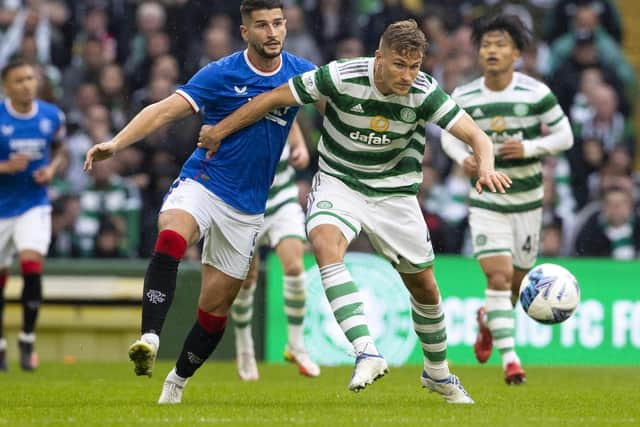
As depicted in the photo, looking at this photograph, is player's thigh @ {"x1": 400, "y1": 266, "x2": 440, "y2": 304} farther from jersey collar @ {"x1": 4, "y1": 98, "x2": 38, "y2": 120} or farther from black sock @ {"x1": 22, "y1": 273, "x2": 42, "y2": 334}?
jersey collar @ {"x1": 4, "y1": 98, "x2": 38, "y2": 120}

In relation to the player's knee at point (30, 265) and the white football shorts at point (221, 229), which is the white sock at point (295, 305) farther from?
the white football shorts at point (221, 229)

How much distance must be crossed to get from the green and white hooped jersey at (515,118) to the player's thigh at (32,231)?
13.4 feet

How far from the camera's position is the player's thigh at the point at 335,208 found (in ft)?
25.8

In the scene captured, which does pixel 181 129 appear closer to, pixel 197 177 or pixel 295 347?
pixel 295 347

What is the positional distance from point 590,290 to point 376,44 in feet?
15.2

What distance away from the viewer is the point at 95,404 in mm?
8445

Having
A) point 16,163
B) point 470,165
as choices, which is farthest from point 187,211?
point 16,163

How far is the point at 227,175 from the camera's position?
27.5 ft

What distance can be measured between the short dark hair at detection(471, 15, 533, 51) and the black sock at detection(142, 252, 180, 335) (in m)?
4.16

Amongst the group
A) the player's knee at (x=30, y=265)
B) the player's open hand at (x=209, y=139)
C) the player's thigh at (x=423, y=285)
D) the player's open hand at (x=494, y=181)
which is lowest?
the player's knee at (x=30, y=265)

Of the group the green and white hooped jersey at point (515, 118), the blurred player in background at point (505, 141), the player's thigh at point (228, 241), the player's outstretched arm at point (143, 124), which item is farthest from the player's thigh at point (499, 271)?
the player's outstretched arm at point (143, 124)

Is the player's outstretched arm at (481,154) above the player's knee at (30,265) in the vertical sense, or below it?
above

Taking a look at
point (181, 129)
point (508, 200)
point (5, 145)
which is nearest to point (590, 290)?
point (508, 200)

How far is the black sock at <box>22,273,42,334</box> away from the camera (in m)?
12.5
